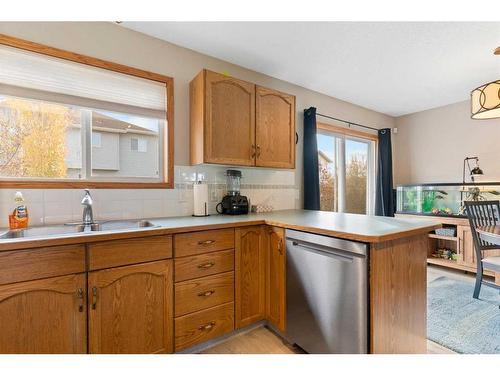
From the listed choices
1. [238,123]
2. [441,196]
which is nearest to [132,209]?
[238,123]

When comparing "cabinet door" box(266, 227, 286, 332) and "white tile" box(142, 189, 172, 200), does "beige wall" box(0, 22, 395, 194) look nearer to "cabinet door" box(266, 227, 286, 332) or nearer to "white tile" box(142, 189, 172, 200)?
"white tile" box(142, 189, 172, 200)

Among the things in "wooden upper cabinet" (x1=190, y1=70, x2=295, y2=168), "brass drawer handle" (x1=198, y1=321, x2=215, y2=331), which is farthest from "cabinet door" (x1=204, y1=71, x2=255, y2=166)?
"brass drawer handle" (x1=198, y1=321, x2=215, y2=331)

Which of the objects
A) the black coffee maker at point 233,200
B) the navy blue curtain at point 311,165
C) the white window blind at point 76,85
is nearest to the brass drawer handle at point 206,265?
the black coffee maker at point 233,200

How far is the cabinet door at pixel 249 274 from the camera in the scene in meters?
1.70

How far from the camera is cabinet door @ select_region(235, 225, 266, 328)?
5.58ft

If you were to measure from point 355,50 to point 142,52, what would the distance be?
1.85 metres

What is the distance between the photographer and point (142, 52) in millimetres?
1940

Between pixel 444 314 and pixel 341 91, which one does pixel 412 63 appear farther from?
pixel 444 314

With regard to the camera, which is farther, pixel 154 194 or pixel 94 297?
pixel 154 194

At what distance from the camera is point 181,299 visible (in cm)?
148

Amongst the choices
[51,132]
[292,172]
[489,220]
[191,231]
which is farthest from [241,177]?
[489,220]

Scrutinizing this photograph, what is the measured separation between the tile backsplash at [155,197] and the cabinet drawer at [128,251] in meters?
0.60

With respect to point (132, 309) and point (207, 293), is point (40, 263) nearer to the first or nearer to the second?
point (132, 309)

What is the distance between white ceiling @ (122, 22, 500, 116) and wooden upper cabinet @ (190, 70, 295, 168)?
34 centimetres
